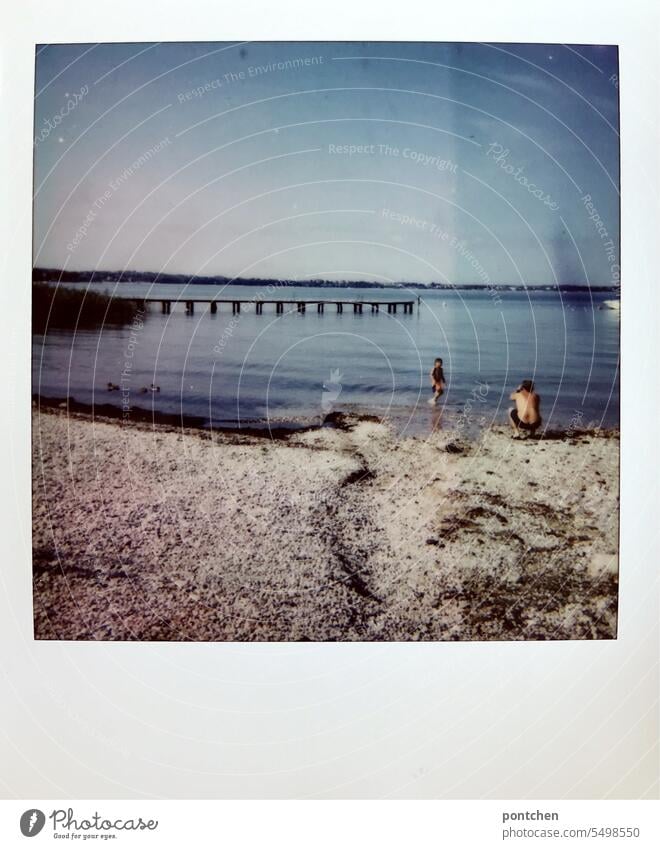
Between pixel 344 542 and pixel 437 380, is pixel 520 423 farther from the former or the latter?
pixel 344 542

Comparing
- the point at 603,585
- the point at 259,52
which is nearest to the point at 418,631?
the point at 603,585

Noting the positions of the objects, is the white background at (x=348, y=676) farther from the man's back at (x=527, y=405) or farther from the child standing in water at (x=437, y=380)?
the child standing in water at (x=437, y=380)

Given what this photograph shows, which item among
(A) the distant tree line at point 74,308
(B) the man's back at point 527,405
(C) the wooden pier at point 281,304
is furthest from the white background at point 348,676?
(C) the wooden pier at point 281,304

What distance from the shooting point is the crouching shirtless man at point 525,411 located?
1.48 meters

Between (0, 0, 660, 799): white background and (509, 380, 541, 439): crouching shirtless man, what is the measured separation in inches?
7.8

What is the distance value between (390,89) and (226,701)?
1.38 metres

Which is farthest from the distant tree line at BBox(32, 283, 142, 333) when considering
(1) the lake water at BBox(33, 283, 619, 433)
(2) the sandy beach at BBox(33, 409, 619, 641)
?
(2) the sandy beach at BBox(33, 409, 619, 641)

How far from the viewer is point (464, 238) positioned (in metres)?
1.47

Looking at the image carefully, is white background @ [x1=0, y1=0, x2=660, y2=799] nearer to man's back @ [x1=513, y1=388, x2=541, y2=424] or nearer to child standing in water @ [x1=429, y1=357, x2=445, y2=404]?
man's back @ [x1=513, y1=388, x2=541, y2=424]

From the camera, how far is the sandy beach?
1.47 meters

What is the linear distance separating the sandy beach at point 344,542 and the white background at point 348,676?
1.8 inches

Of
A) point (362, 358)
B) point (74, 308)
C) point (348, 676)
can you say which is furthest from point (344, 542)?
point (74, 308)

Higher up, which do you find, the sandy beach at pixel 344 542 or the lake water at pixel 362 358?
the lake water at pixel 362 358
